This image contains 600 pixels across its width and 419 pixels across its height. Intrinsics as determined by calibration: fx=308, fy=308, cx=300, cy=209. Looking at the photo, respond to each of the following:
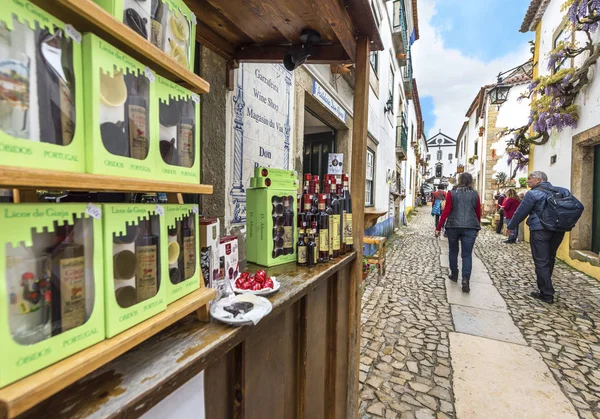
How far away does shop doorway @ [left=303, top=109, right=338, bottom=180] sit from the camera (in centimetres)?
559

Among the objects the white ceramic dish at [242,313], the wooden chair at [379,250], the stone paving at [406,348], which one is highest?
the white ceramic dish at [242,313]

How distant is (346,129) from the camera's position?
554 cm

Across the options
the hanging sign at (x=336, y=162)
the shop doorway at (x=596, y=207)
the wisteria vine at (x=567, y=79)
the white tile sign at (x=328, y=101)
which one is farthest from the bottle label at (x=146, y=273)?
the shop doorway at (x=596, y=207)

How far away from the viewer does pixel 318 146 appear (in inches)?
228

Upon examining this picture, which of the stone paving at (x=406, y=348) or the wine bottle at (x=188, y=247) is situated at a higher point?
the wine bottle at (x=188, y=247)

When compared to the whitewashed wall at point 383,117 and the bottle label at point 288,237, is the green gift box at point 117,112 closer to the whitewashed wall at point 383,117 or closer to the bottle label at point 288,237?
the bottle label at point 288,237

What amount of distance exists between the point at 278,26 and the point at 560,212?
182 inches

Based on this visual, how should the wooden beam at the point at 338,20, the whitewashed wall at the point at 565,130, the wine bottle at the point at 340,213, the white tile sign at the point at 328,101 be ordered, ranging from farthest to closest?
1. the whitewashed wall at the point at 565,130
2. the white tile sign at the point at 328,101
3. the wine bottle at the point at 340,213
4. the wooden beam at the point at 338,20

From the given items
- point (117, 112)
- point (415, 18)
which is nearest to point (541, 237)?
point (117, 112)

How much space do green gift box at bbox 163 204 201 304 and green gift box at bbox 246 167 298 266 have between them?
63 centimetres

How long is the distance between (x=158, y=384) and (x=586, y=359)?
4050 millimetres

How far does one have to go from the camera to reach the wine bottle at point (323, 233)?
1.71m

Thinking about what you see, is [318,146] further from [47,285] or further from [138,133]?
[47,285]

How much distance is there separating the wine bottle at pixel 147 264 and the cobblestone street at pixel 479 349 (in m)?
2.30
